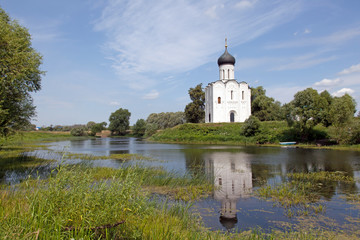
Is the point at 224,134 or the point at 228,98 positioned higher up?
the point at 228,98

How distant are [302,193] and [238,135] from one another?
31846 mm

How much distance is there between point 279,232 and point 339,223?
2.02m

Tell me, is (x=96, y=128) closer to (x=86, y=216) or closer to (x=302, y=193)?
(x=302, y=193)

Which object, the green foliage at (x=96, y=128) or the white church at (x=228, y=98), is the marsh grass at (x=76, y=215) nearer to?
the white church at (x=228, y=98)

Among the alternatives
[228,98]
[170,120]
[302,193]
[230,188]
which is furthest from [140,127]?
A: [302,193]

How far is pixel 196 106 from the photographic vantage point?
5934 cm

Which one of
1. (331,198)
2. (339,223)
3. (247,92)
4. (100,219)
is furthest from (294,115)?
(100,219)

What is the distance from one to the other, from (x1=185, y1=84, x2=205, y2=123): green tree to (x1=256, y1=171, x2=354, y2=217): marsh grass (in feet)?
151

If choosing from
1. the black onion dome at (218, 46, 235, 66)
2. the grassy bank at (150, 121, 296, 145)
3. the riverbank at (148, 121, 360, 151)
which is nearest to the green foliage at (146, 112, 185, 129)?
the riverbank at (148, 121, 360, 151)

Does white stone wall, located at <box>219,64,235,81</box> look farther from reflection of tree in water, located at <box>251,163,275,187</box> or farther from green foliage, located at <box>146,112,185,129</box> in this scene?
reflection of tree in water, located at <box>251,163,275,187</box>

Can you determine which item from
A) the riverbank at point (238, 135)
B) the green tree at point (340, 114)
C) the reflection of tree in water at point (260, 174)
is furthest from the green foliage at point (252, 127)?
the reflection of tree in water at point (260, 174)

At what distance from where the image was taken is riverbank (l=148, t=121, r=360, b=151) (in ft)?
112

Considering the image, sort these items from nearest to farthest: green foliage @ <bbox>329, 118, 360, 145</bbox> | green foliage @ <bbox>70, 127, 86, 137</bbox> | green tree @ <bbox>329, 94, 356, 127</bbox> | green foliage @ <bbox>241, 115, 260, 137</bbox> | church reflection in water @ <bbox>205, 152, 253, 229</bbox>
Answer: church reflection in water @ <bbox>205, 152, 253, 229</bbox> < green foliage @ <bbox>329, 118, 360, 145</bbox> < green tree @ <bbox>329, 94, 356, 127</bbox> < green foliage @ <bbox>241, 115, 260, 137</bbox> < green foliage @ <bbox>70, 127, 86, 137</bbox>

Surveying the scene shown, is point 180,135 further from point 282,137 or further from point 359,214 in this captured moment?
point 359,214
